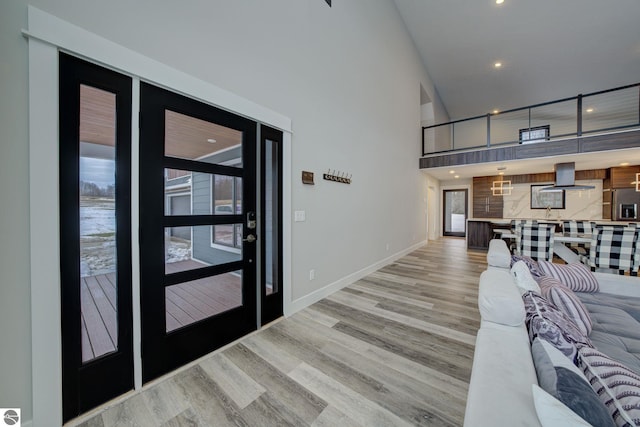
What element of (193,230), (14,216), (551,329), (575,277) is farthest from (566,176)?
(14,216)

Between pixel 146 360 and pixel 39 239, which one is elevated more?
pixel 39 239

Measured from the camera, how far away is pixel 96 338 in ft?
4.80

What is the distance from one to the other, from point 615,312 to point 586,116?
9.93m

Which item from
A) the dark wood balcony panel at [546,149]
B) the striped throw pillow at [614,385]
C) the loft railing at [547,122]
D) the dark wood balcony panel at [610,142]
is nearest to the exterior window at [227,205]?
the striped throw pillow at [614,385]

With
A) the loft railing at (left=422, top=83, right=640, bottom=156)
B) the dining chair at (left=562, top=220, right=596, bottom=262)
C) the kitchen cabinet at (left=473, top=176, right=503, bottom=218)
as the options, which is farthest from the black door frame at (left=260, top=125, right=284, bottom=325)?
the kitchen cabinet at (left=473, top=176, right=503, bottom=218)

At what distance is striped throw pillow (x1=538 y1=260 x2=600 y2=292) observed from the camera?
198cm

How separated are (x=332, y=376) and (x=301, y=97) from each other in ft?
9.05

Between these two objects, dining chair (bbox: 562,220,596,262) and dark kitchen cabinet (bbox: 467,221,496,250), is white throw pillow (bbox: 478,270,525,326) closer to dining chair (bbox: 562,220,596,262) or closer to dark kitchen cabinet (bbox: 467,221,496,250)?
dining chair (bbox: 562,220,596,262)

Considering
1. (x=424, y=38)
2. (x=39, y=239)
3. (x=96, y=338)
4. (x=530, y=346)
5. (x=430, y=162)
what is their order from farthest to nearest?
(x=430, y=162), (x=424, y=38), (x=96, y=338), (x=39, y=239), (x=530, y=346)

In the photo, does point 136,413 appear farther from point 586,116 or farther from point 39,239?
point 586,116

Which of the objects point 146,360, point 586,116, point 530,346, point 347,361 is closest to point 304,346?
point 347,361

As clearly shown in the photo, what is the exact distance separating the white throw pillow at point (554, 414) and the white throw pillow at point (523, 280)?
44.2 inches

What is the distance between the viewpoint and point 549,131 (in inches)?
329

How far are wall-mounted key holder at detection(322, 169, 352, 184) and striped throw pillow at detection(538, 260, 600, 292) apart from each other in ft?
7.51
